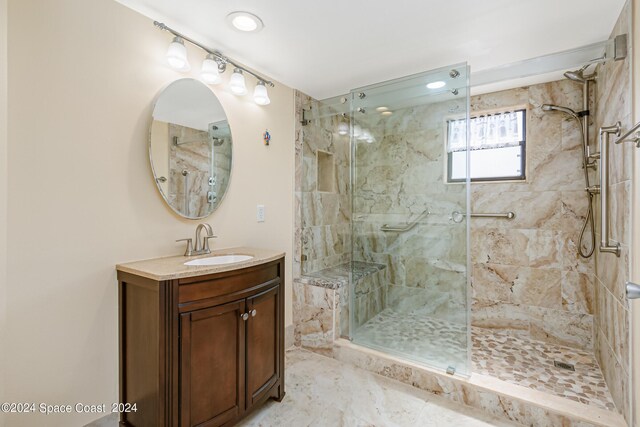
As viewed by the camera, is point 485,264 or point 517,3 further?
point 485,264

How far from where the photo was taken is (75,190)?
1.44 metres

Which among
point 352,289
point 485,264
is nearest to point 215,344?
point 352,289

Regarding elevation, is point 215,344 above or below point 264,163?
below

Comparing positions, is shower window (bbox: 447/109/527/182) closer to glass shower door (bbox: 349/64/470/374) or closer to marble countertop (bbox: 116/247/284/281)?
glass shower door (bbox: 349/64/470/374)

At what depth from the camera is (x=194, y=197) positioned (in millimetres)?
1913

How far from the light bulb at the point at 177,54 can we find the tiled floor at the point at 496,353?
2.34 meters

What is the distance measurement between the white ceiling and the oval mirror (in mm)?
399

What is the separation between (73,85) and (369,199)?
7.02 feet

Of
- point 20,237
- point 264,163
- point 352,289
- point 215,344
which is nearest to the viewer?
point 20,237

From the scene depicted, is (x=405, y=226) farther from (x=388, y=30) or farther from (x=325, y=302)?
(x=388, y=30)

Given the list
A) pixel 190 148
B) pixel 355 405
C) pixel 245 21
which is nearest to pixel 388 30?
pixel 245 21

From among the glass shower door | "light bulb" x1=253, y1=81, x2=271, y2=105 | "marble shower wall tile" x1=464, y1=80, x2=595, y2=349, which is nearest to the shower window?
"marble shower wall tile" x1=464, y1=80, x2=595, y2=349

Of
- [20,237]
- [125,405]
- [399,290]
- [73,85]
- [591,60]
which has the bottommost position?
[125,405]

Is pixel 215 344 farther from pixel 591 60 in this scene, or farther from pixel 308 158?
pixel 591 60
